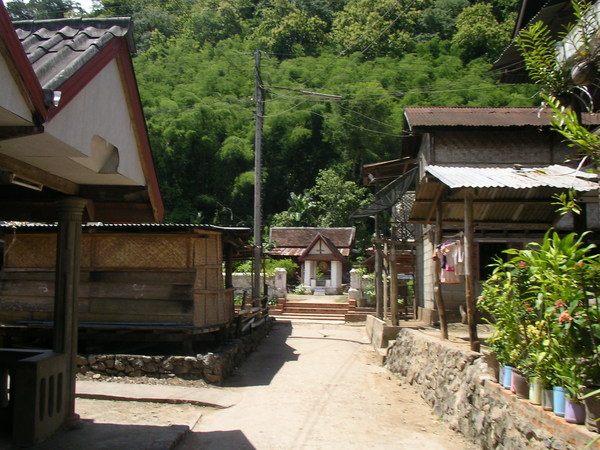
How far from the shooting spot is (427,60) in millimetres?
43688

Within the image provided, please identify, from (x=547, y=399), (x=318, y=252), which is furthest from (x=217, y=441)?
(x=318, y=252)

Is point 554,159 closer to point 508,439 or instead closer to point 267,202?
point 508,439

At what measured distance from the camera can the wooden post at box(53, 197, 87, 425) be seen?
19.2 feet

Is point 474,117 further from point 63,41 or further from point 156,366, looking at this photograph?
point 63,41

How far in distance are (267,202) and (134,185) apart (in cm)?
4240

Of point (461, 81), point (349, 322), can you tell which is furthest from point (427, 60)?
point (349, 322)

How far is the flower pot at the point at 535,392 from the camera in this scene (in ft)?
15.7

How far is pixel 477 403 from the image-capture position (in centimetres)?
647

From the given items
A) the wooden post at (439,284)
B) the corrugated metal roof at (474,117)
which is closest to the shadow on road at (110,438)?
the wooden post at (439,284)

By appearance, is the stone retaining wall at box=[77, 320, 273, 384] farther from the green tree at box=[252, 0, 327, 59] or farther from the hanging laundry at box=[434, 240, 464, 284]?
the green tree at box=[252, 0, 327, 59]

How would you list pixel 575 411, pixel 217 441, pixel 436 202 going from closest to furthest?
1. pixel 575 411
2. pixel 217 441
3. pixel 436 202

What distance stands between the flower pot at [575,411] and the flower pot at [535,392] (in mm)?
539

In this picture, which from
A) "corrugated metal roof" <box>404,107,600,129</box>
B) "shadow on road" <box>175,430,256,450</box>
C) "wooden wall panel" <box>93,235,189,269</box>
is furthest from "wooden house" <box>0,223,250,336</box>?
"corrugated metal roof" <box>404,107,600,129</box>

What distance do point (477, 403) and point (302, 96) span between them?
31.7 meters
